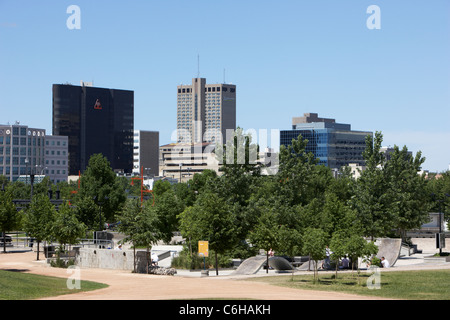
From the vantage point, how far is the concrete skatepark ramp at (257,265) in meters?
47.2

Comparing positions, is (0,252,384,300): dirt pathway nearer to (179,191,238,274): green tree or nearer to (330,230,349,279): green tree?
(179,191,238,274): green tree

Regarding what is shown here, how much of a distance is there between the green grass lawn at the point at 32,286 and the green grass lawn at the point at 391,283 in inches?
471

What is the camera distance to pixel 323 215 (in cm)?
5228

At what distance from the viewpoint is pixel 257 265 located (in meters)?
47.4

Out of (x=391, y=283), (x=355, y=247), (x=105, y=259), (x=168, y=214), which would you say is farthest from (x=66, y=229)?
(x=391, y=283)

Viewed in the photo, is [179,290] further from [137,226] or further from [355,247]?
[137,226]

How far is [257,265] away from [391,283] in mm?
11168

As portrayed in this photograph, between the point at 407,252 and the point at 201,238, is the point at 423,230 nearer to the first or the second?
the point at 407,252

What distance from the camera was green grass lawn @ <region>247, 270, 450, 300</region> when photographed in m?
34.6

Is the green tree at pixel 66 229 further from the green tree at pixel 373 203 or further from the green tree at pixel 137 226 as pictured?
the green tree at pixel 373 203

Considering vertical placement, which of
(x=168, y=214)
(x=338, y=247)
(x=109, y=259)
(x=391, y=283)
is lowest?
(x=109, y=259)

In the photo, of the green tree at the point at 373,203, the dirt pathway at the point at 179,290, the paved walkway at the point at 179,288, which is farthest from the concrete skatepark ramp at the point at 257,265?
the green tree at the point at 373,203

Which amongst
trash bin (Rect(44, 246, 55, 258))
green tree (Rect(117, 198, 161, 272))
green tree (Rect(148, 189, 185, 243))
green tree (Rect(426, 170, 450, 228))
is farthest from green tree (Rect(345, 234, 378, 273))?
green tree (Rect(426, 170, 450, 228))

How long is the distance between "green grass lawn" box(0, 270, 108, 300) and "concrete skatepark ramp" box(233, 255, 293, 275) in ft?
38.5
